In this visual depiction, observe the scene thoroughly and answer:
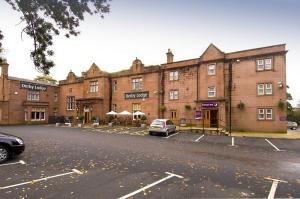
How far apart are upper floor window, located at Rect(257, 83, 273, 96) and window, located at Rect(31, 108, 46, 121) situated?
115ft

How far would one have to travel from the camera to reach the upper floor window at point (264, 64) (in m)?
24.4

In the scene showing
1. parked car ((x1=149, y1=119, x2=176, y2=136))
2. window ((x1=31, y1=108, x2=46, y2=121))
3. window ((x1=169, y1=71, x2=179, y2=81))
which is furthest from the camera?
window ((x1=31, y1=108, x2=46, y2=121))

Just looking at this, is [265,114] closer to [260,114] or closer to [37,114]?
[260,114]

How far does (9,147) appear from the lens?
9.67 m

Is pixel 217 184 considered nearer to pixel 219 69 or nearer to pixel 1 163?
pixel 1 163

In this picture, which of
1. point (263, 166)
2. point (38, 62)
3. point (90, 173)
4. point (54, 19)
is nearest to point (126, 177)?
point (90, 173)

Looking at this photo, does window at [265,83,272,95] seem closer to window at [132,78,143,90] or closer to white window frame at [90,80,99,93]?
window at [132,78,143,90]

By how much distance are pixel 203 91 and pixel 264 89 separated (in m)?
6.67

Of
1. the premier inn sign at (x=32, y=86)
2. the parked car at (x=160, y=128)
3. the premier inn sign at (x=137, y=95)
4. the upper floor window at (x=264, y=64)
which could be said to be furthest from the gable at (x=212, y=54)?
the premier inn sign at (x=32, y=86)

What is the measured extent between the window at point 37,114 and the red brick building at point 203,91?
1.26 meters

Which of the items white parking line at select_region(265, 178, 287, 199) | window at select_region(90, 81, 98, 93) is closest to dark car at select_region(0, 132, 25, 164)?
white parking line at select_region(265, 178, 287, 199)

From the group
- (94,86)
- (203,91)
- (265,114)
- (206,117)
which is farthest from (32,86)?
(265,114)

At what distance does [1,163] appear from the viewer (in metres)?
9.21

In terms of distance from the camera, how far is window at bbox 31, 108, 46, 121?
38344 mm
